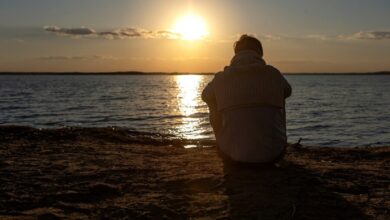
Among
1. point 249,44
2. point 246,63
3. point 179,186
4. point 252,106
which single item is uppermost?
point 249,44

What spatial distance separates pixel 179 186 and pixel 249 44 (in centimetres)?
203

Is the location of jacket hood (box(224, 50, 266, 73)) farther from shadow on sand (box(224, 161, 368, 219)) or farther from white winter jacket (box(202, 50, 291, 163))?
shadow on sand (box(224, 161, 368, 219))

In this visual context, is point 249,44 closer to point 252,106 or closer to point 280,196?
point 252,106

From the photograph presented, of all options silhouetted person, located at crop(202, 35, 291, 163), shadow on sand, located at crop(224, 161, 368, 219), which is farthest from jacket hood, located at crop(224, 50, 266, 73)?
shadow on sand, located at crop(224, 161, 368, 219)

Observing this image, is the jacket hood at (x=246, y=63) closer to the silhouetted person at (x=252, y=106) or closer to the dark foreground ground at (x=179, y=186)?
the silhouetted person at (x=252, y=106)

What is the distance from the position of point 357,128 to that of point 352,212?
624 inches

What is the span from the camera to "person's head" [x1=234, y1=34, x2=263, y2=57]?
6.10 meters

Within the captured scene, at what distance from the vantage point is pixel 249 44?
6.10m

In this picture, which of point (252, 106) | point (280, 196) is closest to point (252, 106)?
point (252, 106)

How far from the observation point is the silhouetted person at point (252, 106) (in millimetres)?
5762

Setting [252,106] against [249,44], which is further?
[249,44]

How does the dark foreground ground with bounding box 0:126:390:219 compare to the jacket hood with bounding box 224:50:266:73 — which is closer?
the dark foreground ground with bounding box 0:126:390:219

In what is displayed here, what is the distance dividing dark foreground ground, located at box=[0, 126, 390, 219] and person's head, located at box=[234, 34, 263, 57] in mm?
1528

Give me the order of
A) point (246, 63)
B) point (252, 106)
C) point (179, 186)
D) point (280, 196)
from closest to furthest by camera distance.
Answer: point (280, 196), point (179, 186), point (252, 106), point (246, 63)
